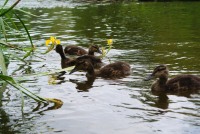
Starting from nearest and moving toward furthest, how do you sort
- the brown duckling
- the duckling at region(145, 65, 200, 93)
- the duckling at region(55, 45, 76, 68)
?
the duckling at region(145, 65, 200, 93), the brown duckling, the duckling at region(55, 45, 76, 68)

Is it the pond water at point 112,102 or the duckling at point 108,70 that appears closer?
the pond water at point 112,102

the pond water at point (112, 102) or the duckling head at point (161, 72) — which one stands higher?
the duckling head at point (161, 72)

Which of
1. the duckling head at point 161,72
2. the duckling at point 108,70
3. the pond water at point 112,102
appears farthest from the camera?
the duckling at point 108,70

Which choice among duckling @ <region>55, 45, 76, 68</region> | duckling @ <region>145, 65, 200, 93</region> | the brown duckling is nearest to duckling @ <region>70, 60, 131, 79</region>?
the brown duckling

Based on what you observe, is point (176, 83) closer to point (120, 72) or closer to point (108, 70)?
point (120, 72)

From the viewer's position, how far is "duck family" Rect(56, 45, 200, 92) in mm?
8203

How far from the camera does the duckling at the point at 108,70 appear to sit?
960cm

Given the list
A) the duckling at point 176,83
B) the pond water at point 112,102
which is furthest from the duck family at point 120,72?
the pond water at point 112,102

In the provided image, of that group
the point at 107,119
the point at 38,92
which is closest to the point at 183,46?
the point at 38,92

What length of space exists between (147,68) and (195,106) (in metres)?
3.16

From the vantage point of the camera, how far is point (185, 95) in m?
7.95

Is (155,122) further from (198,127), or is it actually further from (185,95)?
(185,95)

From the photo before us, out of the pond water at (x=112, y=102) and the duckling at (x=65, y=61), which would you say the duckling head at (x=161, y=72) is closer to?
the pond water at (x=112, y=102)

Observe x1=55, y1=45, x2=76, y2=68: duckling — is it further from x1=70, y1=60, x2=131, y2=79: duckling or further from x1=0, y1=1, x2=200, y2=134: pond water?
x1=70, y1=60, x2=131, y2=79: duckling
